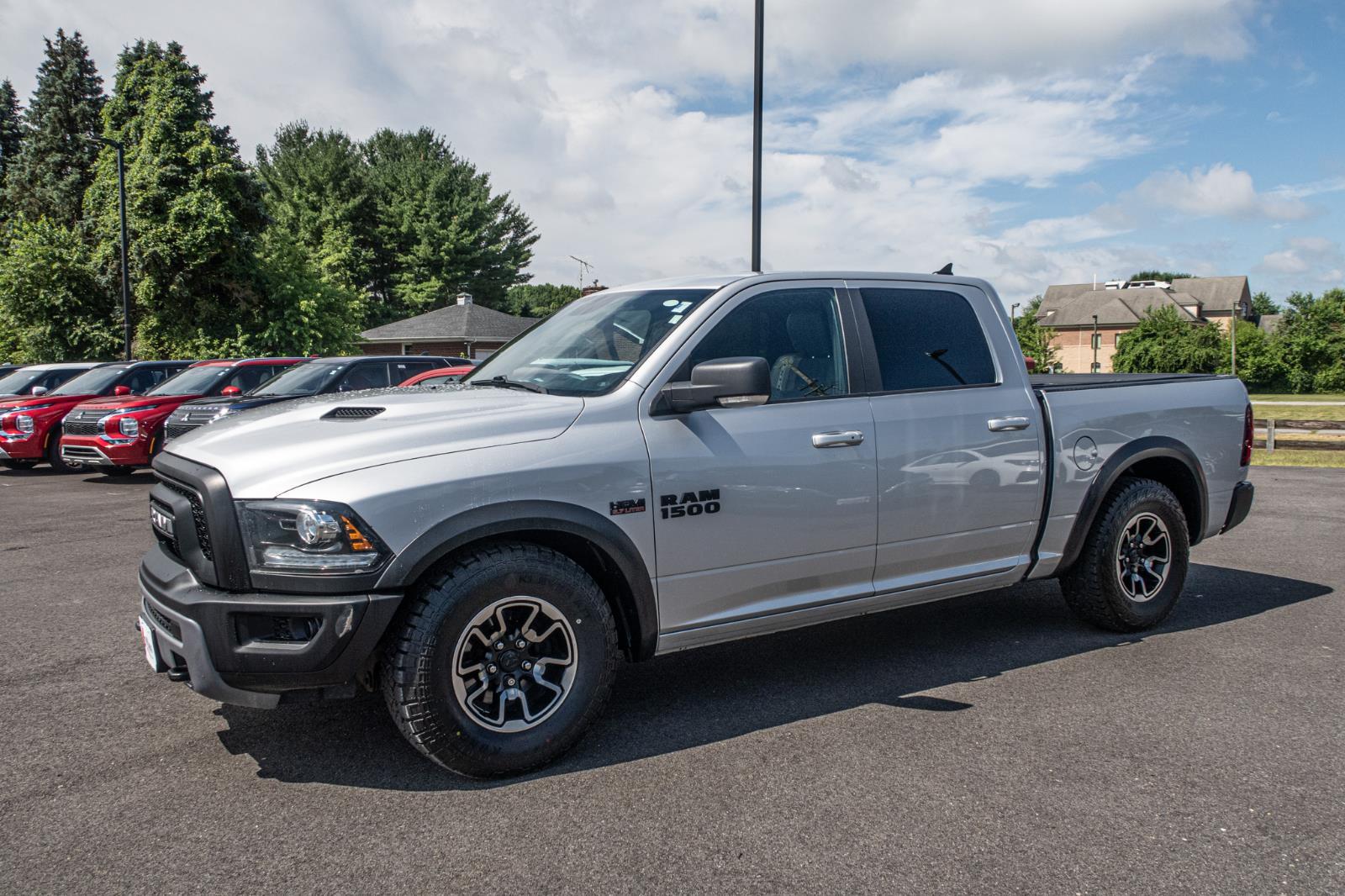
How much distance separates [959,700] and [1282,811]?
1.34 meters

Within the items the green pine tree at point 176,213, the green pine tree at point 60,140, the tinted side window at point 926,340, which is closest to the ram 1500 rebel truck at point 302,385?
the tinted side window at point 926,340

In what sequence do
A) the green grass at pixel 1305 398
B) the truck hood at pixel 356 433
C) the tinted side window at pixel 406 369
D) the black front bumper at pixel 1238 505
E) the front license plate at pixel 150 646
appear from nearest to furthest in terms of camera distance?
the truck hood at pixel 356 433 < the front license plate at pixel 150 646 < the black front bumper at pixel 1238 505 < the tinted side window at pixel 406 369 < the green grass at pixel 1305 398

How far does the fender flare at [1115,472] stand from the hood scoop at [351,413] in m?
3.53

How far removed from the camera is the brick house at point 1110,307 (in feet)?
336

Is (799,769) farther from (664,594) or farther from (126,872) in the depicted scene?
(126,872)

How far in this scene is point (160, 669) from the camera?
3.51 m

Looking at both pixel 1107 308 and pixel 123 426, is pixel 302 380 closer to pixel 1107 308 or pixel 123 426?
pixel 123 426

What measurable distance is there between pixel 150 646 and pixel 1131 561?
15.7 ft

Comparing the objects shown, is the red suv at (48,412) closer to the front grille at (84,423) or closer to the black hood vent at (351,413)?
the front grille at (84,423)

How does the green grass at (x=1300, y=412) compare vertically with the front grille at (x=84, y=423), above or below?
below

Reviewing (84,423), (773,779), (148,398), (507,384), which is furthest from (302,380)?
(773,779)

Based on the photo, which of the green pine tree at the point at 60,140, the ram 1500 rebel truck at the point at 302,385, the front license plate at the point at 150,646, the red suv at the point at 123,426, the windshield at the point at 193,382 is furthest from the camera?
the green pine tree at the point at 60,140

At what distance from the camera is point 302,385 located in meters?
12.6

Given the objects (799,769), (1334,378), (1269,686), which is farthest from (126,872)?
(1334,378)
